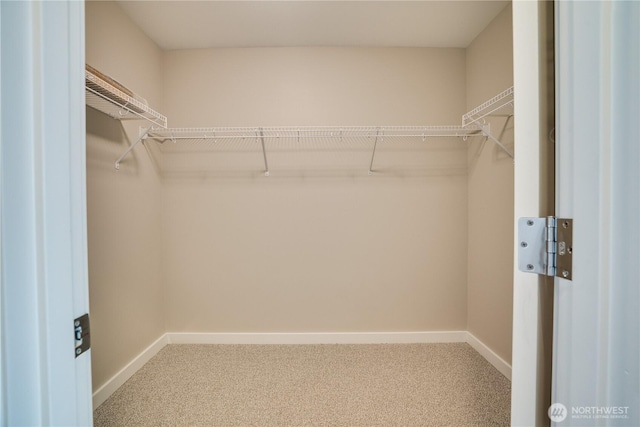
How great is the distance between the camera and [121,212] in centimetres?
177

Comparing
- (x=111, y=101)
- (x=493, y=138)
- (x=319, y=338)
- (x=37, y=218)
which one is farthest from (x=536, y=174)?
(x=319, y=338)

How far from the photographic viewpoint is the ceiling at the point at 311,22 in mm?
1759

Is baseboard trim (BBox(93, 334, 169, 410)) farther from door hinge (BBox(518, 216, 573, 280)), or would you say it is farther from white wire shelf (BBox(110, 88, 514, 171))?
door hinge (BBox(518, 216, 573, 280))

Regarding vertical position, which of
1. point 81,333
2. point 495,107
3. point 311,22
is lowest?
point 81,333

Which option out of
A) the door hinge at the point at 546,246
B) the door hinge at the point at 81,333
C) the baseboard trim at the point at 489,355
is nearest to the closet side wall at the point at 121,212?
the door hinge at the point at 81,333

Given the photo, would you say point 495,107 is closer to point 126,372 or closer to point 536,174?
point 536,174

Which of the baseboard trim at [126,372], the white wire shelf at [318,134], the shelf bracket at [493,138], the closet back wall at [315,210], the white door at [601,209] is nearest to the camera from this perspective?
the white door at [601,209]

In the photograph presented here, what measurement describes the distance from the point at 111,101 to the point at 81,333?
5.10 feet

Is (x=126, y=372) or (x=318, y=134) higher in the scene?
(x=318, y=134)

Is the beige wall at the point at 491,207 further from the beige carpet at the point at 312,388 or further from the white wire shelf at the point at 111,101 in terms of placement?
the white wire shelf at the point at 111,101

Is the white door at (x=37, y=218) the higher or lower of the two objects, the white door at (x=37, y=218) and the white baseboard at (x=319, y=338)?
the higher

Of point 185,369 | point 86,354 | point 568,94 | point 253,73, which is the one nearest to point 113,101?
point 253,73

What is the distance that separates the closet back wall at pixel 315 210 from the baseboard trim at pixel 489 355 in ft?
0.44

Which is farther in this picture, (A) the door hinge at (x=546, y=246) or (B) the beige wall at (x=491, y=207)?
(B) the beige wall at (x=491, y=207)
